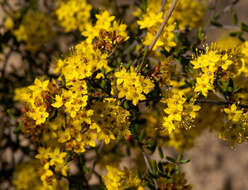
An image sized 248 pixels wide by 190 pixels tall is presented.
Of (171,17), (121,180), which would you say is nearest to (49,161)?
(121,180)

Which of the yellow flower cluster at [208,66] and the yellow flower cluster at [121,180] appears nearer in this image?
the yellow flower cluster at [208,66]

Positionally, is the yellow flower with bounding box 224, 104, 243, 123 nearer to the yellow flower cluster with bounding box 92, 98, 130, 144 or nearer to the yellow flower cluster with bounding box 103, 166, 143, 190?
the yellow flower cluster with bounding box 92, 98, 130, 144

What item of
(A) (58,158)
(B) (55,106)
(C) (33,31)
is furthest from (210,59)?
(C) (33,31)

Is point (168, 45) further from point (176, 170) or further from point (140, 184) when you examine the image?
point (140, 184)

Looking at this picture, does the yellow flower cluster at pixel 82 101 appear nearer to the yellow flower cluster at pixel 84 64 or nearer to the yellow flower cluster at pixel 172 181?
the yellow flower cluster at pixel 84 64

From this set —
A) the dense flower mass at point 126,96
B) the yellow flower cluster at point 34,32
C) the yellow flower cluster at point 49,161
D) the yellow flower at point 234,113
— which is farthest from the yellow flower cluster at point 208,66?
the yellow flower cluster at point 34,32

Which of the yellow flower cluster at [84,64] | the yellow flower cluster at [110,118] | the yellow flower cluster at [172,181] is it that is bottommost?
the yellow flower cluster at [172,181]

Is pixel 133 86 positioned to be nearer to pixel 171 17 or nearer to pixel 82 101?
pixel 82 101
